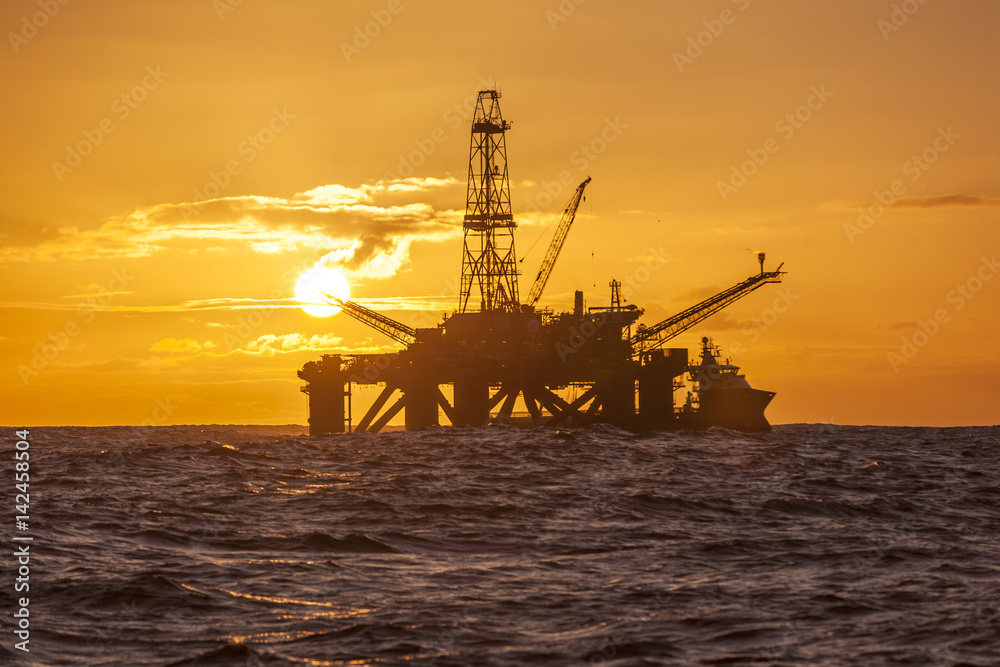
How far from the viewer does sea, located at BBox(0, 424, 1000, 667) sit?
1188 centimetres

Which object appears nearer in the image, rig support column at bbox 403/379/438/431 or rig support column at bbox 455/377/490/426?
rig support column at bbox 455/377/490/426

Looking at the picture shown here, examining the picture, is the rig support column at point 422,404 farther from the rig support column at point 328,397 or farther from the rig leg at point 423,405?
the rig support column at point 328,397

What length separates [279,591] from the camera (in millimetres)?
14844

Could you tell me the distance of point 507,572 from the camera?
54.0 ft

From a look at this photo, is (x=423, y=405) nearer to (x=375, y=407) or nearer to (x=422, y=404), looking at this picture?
(x=422, y=404)

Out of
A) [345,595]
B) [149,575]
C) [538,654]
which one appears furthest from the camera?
[149,575]

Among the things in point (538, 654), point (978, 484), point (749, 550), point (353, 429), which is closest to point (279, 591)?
point (538, 654)

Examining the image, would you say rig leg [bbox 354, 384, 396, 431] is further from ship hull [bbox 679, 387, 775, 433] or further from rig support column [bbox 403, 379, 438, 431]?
ship hull [bbox 679, 387, 775, 433]

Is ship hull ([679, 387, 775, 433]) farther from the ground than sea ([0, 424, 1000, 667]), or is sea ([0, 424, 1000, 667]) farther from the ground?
ship hull ([679, 387, 775, 433])

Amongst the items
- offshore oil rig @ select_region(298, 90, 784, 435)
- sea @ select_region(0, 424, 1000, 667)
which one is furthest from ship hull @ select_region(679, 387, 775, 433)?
sea @ select_region(0, 424, 1000, 667)

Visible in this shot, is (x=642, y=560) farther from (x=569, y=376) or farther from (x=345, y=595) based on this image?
(x=569, y=376)

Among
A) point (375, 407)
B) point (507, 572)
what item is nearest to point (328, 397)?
point (375, 407)

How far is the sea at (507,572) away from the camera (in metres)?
11.9

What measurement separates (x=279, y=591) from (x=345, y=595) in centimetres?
106
